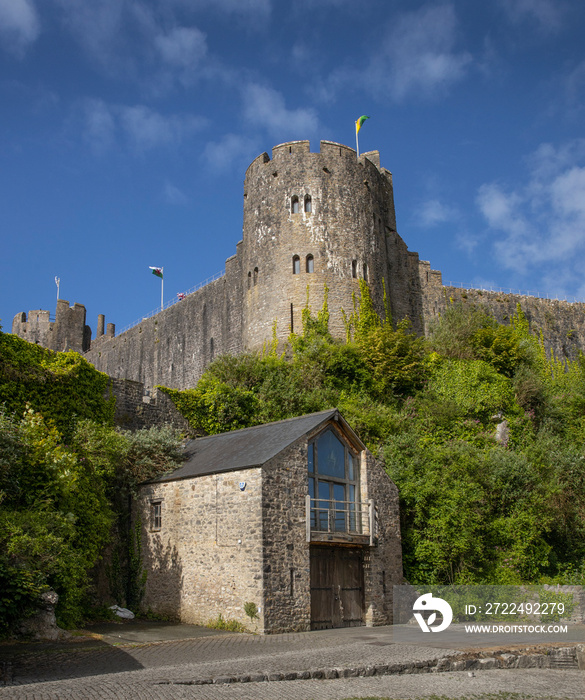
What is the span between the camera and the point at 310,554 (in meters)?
14.5

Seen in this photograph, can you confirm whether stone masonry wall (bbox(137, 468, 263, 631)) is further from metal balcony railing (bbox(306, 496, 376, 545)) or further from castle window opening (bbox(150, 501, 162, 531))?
metal balcony railing (bbox(306, 496, 376, 545))

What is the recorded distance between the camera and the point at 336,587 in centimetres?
1486

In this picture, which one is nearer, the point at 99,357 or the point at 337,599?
the point at 337,599

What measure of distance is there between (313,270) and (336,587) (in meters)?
14.9

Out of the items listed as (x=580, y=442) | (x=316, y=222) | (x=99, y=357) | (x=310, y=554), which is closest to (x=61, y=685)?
(x=310, y=554)

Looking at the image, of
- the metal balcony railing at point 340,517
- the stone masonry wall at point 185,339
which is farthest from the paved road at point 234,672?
the stone masonry wall at point 185,339

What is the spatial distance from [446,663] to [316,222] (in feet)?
66.5

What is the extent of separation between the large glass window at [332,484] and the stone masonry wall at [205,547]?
181 centimetres

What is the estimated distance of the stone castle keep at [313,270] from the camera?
27.3 metres

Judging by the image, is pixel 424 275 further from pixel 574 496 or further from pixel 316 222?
pixel 574 496

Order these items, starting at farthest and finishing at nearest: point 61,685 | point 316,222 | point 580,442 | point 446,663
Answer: point 316,222 < point 580,442 < point 446,663 < point 61,685

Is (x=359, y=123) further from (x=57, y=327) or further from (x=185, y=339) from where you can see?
(x=57, y=327)

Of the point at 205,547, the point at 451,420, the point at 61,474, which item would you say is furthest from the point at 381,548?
the point at 61,474

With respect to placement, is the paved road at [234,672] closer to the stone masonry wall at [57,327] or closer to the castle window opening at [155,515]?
the castle window opening at [155,515]
